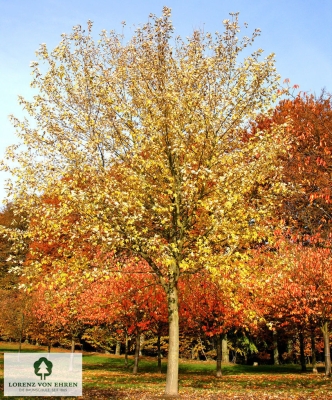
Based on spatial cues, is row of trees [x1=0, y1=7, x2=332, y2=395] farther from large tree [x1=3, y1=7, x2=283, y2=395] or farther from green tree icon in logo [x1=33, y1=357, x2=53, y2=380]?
green tree icon in logo [x1=33, y1=357, x2=53, y2=380]

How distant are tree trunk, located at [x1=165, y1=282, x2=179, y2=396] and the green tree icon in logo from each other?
7253 mm

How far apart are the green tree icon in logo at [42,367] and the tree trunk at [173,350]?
7.25 metres

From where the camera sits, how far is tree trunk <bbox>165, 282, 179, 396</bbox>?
13852 millimetres

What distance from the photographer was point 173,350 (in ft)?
46.7

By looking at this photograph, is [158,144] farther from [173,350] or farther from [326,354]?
[326,354]

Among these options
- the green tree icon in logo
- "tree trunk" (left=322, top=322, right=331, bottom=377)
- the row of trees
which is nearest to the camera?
the row of trees

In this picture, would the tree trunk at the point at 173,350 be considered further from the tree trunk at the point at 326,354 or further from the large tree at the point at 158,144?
the tree trunk at the point at 326,354

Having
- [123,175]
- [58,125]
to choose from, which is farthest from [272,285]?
[58,125]

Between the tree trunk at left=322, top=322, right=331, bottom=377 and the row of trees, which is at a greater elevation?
the row of trees

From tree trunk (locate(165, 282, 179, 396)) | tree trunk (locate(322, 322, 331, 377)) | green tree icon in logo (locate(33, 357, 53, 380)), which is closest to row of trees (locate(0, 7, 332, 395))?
tree trunk (locate(165, 282, 179, 396))

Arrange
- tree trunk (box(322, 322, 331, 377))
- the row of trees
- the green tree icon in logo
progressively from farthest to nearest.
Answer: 1. tree trunk (box(322, 322, 331, 377))
2. the green tree icon in logo
3. the row of trees

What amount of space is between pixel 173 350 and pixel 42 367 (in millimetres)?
9274

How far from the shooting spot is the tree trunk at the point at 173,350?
1385 cm

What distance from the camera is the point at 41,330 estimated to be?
35.9 meters
